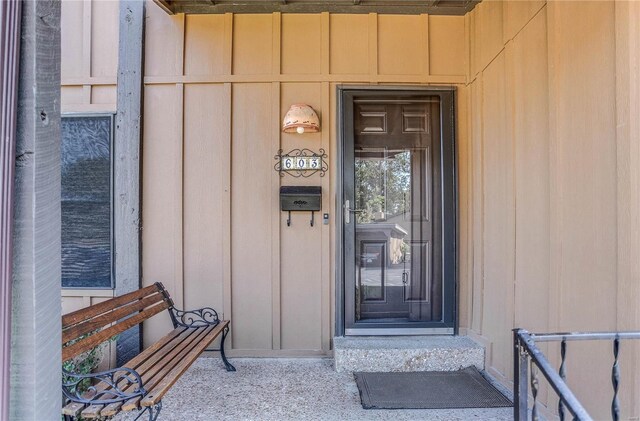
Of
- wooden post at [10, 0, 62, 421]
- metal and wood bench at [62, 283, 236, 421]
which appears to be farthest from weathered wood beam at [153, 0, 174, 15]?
metal and wood bench at [62, 283, 236, 421]

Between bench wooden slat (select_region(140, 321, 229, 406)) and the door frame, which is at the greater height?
the door frame

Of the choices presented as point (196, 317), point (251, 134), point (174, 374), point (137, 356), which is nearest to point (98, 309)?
point (137, 356)

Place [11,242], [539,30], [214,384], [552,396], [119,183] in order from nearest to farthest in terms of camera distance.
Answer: [11,242]
[552,396]
[539,30]
[214,384]
[119,183]

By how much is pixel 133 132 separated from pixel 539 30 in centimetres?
288

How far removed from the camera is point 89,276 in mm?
2920

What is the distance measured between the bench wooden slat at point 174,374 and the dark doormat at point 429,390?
1045 millimetres

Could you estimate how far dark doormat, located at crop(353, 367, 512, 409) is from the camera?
7.23 ft

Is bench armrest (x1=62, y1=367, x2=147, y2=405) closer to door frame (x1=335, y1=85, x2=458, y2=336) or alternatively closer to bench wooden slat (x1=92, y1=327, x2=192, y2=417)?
bench wooden slat (x1=92, y1=327, x2=192, y2=417)

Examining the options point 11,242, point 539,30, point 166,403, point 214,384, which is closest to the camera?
point 11,242

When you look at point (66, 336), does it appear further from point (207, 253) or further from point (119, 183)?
point (119, 183)

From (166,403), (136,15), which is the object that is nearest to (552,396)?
(166,403)

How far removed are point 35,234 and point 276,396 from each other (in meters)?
1.81

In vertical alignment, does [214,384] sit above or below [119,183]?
below

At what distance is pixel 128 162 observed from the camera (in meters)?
2.88
